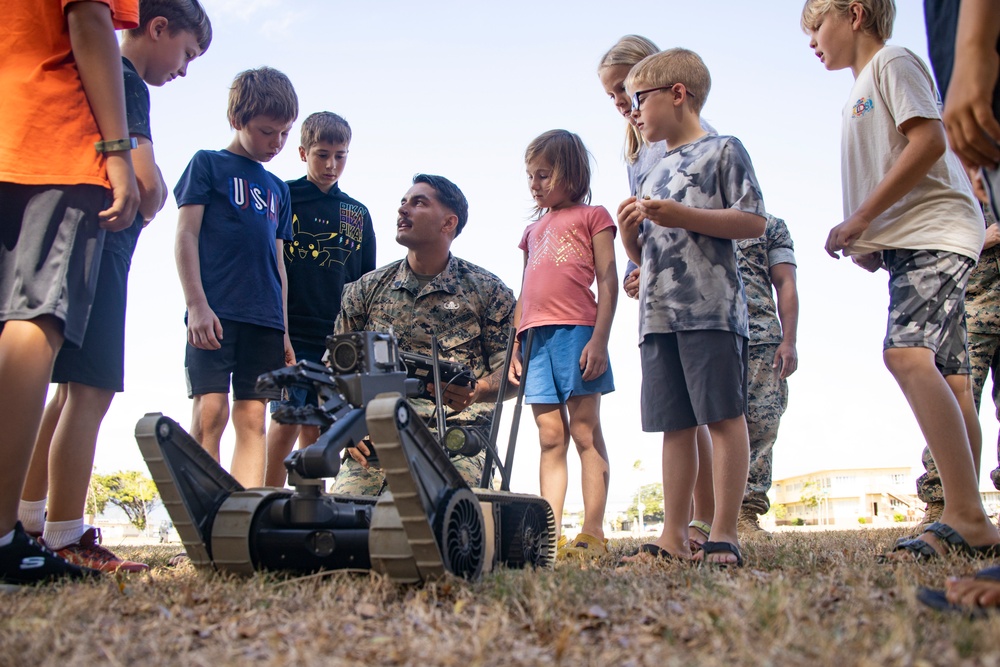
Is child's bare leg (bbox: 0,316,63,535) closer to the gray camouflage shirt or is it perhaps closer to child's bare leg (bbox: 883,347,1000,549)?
the gray camouflage shirt

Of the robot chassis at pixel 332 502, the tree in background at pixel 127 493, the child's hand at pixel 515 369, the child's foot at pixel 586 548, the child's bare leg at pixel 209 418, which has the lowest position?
the tree in background at pixel 127 493

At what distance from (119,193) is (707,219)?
7.27 feet

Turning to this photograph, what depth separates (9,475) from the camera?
233 cm

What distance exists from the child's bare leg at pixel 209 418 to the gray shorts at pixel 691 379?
2.14 metres

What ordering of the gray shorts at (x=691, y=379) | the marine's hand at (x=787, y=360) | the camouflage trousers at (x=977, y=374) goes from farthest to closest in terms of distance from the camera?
1. the marine's hand at (x=787, y=360)
2. the camouflage trousers at (x=977, y=374)
3. the gray shorts at (x=691, y=379)

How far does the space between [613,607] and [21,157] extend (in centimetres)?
224

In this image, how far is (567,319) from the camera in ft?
13.9

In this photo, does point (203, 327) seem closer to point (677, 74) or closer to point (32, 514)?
point (32, 514)

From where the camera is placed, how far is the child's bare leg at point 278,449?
181 inches

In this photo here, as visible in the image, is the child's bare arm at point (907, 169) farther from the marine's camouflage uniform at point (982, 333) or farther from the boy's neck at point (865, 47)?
the marine's camouflage uniform at point (982, 333)

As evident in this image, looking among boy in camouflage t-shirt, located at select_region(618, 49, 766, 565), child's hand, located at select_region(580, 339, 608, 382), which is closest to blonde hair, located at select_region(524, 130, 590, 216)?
boy in camouflage t-shirt, located at select_region(618, 49, 766, 565)

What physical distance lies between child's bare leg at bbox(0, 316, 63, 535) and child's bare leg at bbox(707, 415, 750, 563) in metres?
2.40


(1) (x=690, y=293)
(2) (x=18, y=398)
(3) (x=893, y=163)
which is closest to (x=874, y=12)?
(3) (x=893, y=163)

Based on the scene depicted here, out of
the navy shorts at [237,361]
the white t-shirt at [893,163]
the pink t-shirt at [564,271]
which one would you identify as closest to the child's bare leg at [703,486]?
the pink t-shirt at [564,271]
